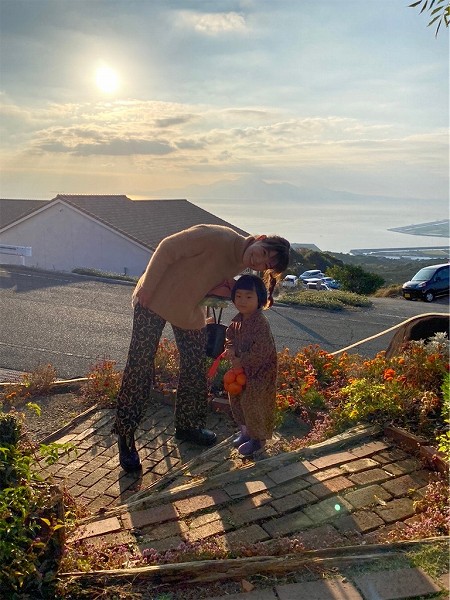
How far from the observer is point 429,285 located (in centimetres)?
2258

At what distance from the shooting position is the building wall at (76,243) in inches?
1187

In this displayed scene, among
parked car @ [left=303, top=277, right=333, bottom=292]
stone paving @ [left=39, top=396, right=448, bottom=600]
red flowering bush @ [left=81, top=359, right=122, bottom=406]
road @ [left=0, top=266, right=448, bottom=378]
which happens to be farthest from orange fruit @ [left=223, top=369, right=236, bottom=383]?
parked car @ [left=303, top=277, right=333, bottom=292]

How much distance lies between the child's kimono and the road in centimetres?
377

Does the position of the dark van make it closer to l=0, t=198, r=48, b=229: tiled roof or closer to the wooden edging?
the wooden edging

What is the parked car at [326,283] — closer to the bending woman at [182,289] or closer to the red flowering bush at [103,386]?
the red flowering bush at [103,386]

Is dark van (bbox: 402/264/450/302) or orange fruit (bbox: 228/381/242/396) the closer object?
orange fruit (bbox: 228/381/242/396)

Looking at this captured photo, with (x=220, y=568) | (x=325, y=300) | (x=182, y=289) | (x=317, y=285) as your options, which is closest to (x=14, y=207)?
(x=317, y=285)

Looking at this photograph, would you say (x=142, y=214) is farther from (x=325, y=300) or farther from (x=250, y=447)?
(x=250, y=447)

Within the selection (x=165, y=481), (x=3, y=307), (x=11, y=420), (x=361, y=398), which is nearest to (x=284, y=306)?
(x=3, y=307)

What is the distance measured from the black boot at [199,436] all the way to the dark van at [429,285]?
1899 centimetres

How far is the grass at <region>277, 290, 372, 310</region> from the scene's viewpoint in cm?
1450

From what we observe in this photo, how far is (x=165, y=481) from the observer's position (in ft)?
13.6

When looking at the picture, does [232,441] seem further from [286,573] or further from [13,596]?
[13,596]

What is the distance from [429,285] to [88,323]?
50.4 feet
